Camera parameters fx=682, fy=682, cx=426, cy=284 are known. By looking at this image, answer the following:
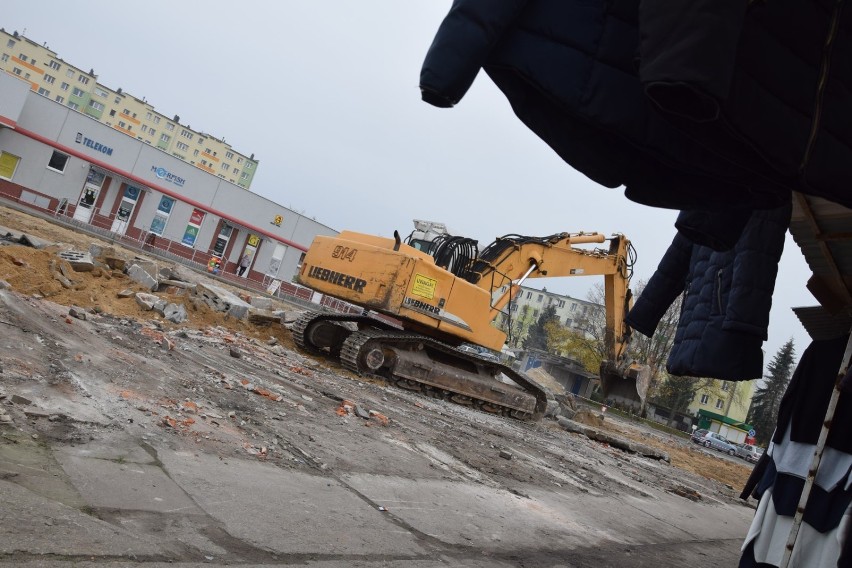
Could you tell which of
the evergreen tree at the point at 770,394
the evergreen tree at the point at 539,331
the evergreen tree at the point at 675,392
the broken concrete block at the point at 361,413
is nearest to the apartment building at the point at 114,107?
the evergreen tree at the point at 539,331

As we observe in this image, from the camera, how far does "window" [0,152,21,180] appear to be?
29703 millimetres

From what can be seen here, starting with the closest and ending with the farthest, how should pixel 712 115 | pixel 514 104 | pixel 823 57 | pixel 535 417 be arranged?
pixel 712 115
pixel 823 57
pixel 514 104
pixel 535 417

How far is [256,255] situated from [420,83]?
35663 millimetres

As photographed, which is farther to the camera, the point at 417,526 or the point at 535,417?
the point at 535,417

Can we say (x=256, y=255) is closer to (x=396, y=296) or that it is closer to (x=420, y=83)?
(x=396, y=296)

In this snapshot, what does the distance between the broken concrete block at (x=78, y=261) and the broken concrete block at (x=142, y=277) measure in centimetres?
77

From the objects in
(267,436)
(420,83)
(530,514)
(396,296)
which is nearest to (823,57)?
(420,83)

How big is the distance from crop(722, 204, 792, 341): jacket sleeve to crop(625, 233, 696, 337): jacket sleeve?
1.00 metres

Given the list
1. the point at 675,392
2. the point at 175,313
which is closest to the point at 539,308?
the point at 675,392

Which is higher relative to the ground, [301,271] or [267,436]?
[301,271]

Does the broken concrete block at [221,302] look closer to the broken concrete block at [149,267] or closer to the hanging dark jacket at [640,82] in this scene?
the broken concrete block at [149,267]

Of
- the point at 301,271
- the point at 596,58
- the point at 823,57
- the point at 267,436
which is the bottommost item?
the point at 267,436

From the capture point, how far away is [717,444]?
38.8 metres

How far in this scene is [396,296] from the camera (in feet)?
38.7
